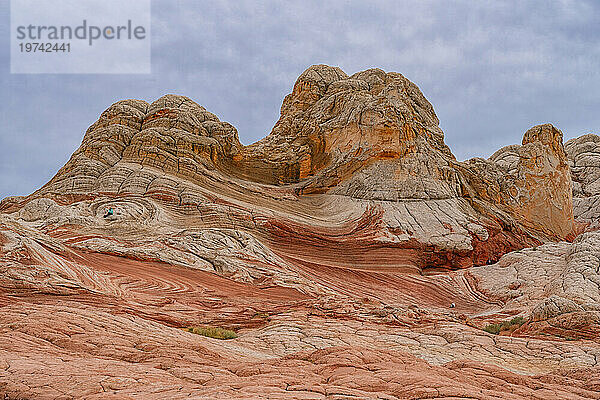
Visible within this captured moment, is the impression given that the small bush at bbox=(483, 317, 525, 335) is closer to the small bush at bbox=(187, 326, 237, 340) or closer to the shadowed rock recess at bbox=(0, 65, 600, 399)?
→ the shadowed rock recess at bbox=(0, 65, 600, 399)

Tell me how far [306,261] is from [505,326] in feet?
33.1

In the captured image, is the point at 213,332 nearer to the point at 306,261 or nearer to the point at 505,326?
the point at 505,326

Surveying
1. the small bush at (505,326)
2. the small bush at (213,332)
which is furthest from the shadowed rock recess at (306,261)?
the small bush at (213,332)

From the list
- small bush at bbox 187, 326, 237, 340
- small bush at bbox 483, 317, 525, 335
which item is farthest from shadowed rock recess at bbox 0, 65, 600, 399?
small bush at bbox 187, 326, 237, 340

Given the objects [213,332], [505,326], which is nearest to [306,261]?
[505,326]

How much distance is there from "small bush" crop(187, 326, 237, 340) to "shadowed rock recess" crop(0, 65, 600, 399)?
0.35 meters

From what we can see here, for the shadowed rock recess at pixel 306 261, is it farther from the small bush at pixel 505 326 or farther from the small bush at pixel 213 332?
the small bush at pixel 213 332

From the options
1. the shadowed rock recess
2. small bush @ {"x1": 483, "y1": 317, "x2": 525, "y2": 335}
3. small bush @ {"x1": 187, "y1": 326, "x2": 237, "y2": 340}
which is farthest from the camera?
small bush @ {"x1": 483, "y1": 317, "x2": 525, "y2": 335}

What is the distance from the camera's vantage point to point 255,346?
1064cm

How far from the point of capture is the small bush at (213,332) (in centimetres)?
1145

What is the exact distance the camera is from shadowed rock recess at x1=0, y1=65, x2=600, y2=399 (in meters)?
7.53

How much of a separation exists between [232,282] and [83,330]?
28.1 ft

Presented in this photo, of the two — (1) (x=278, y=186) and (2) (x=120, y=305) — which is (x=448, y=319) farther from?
(1) (x=278, y=186)

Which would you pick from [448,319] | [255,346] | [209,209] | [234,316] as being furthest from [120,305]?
[209,209]
